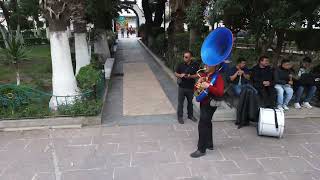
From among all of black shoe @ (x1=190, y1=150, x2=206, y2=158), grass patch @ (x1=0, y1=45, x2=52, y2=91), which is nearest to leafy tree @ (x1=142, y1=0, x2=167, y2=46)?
grass patch @ (x1=0, y1=45, x2=52, y2=91)

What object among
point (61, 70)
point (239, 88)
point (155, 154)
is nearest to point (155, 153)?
point (155, 154)

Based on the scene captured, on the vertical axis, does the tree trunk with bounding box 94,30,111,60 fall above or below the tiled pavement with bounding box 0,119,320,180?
above

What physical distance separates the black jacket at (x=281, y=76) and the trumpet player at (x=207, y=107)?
93.6 inches

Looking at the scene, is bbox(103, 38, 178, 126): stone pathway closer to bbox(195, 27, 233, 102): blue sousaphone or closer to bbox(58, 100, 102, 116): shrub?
bbox(58, 100, 102, 116): shrub

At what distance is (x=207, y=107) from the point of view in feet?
18.1

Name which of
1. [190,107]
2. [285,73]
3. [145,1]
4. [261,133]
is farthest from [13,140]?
[145,1]

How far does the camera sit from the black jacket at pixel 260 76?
7254mm

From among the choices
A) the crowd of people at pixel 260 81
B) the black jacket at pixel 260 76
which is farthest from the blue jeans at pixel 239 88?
the black jacket at pixel 260 76

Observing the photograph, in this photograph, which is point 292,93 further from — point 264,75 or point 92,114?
point 92,114

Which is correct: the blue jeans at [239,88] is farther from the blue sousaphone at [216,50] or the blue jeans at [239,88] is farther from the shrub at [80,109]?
the shrub at [80,109]

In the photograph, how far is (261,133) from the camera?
647 cm

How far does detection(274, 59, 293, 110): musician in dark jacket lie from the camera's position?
7.43m

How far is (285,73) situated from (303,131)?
1.35 m

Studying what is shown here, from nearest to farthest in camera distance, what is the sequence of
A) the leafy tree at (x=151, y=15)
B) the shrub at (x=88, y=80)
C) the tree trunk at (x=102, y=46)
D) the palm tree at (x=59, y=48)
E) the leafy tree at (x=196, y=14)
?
the palm tree at (x=59, y=48), the shrub at (x=88, y=80), the leafy tree at (x=196, y=14), the tree trunk at (x=102, y=46), the leafy tree at (x=151, y=15)
